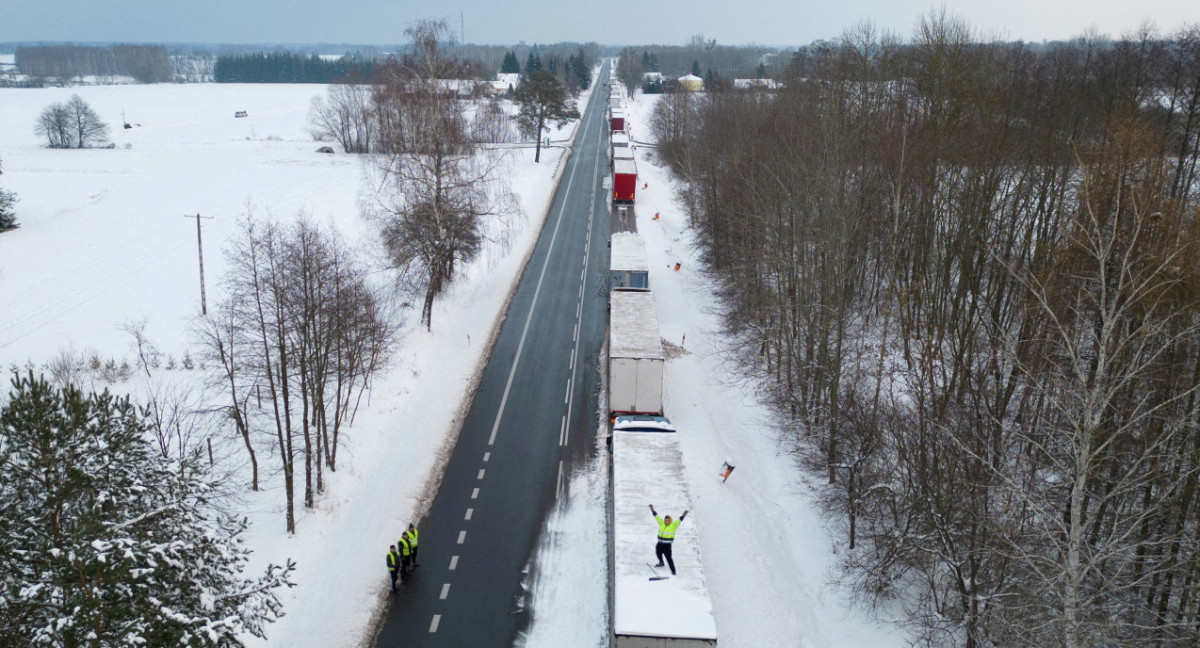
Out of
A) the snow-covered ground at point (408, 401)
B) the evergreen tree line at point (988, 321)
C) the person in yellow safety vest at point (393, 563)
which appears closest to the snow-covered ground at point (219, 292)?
the snow-covered ground at point (408, 401)

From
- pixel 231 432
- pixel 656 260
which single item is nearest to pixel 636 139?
pixel 656 260

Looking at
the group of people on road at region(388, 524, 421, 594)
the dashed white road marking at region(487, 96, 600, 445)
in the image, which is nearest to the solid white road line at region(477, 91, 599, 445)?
the dashed white road marking at region(487, 96, 600, 445)

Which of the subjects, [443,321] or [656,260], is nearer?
[443,321]

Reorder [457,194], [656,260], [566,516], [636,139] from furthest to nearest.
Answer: [636,139]
[656,260]
[457,194]
[566,516]

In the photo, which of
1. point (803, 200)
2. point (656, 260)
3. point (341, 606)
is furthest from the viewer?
point (656, 260)

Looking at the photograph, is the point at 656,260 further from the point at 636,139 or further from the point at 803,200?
the point at 636,139

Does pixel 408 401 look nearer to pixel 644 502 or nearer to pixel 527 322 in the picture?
pixel 527 322
